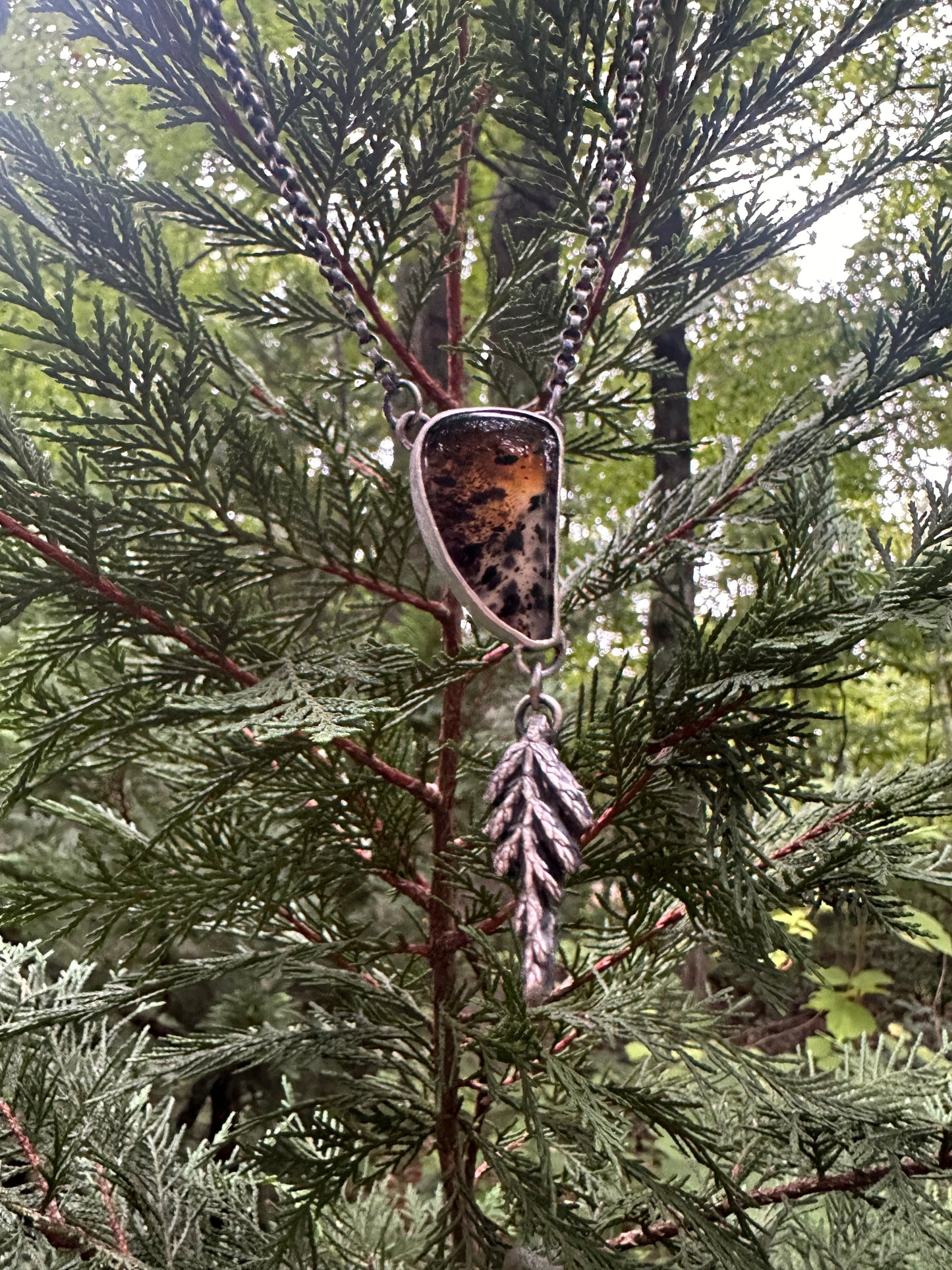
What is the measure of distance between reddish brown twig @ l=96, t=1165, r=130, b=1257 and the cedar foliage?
1 centimetres

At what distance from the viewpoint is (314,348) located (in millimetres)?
3158

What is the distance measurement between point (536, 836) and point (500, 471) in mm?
424

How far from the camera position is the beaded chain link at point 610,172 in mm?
1028

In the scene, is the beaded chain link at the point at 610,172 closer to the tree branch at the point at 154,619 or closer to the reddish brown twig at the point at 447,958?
the reddish brown twig at the point at 447,958

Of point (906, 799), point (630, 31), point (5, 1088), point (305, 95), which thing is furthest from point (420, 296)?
point (5, 1088)

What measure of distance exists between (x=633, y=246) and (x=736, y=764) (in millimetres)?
714

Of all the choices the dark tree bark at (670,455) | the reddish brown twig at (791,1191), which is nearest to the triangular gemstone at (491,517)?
the reddish brown twig at (791,1191)

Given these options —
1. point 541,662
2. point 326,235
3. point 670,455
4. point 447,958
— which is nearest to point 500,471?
point 541,662

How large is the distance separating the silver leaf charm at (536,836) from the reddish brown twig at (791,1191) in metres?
0.57

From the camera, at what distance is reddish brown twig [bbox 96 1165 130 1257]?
3.75 feet

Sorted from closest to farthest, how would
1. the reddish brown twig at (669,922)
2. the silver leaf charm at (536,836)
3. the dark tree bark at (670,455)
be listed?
the silver leaf charm at (536,836), the reddish brown twig at (669,922), the dark tree bark at (670,455)

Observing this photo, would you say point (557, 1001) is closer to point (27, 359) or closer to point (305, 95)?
point (27, 359)

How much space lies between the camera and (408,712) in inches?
39.9

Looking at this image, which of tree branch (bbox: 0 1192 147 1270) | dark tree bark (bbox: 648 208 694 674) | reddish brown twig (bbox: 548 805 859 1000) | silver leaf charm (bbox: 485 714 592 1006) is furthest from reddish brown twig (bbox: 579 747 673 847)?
dark tree bark (bbox: 648 208 694 674)
